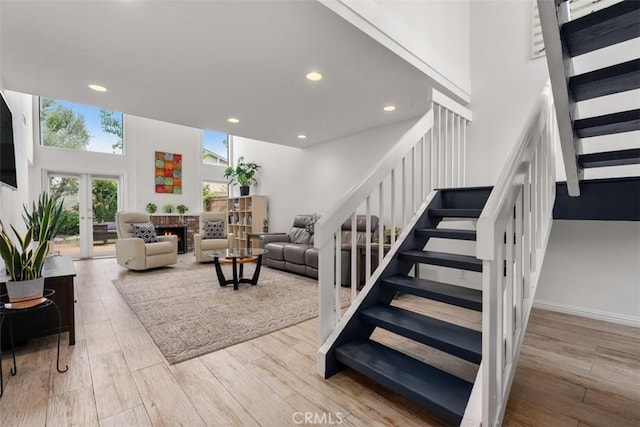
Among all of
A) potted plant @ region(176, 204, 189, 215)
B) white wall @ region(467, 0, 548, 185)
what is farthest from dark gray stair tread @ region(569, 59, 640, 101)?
potted plant @ region(176, 204, 189, 215)

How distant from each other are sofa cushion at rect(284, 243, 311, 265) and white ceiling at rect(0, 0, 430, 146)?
2.03 meters

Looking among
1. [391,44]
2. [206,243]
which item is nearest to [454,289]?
[391,44]

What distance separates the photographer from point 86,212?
20.3 ft

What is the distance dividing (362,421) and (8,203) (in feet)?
11.7

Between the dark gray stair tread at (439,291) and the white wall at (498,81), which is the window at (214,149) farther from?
the dark gray stair tread at (439,291)

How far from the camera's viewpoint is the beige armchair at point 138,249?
15.0 ft

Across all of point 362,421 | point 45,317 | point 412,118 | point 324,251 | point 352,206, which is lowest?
point 362,421

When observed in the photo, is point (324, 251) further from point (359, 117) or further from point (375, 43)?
point (359, 117)

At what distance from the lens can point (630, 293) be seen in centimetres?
259

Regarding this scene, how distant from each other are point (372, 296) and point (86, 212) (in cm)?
695

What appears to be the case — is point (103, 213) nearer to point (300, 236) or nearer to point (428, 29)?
point (300, 236)

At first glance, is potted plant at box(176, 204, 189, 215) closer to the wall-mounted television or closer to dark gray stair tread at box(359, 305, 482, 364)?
the wall-mounted television

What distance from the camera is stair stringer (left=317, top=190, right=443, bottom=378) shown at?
5.86 feet

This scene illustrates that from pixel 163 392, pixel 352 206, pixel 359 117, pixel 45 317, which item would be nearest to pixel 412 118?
pixel 359 117
